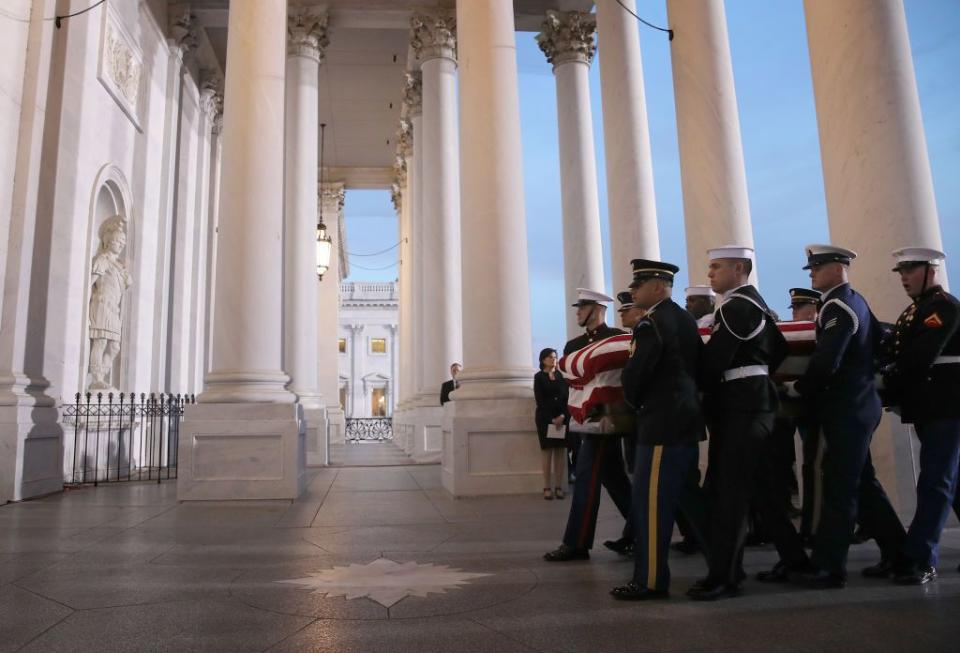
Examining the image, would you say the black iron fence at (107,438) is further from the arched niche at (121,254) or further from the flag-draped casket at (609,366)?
the flag-draped casket at (609,366)

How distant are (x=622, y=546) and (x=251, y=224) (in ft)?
26.9

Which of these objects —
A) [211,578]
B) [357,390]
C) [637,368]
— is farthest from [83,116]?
[357,390]

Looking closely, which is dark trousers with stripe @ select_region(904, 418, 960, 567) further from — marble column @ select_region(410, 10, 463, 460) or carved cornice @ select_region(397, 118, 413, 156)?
carved cornice @ select_region(397, 118, 413, 156)

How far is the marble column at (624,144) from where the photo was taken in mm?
14953

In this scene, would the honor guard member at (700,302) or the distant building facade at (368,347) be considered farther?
the distant building facade at (368,347)

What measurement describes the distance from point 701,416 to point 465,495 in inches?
261

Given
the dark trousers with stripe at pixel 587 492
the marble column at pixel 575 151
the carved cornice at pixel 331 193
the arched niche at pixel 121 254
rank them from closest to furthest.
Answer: the dark trousers with stripe at pixel 587 492, the arched niche at pixel 121 254, the marble column at pixel 575 151, the carved cornice at pixel 331 193

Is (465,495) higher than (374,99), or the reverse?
(374,99)

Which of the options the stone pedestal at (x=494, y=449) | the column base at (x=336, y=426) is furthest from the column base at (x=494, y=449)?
the column base at (x=336, y=426)

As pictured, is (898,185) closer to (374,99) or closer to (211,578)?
(211,578)

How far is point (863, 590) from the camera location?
550 centimetres

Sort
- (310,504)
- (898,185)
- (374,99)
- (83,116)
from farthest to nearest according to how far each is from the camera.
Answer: (374,99) → (83,116) → (310,504) → (898,185)

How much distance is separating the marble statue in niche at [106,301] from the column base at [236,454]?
20.3ft

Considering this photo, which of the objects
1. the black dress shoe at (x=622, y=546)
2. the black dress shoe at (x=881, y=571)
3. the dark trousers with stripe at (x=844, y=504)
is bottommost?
the black dress shoe at (x=881, y=571)
